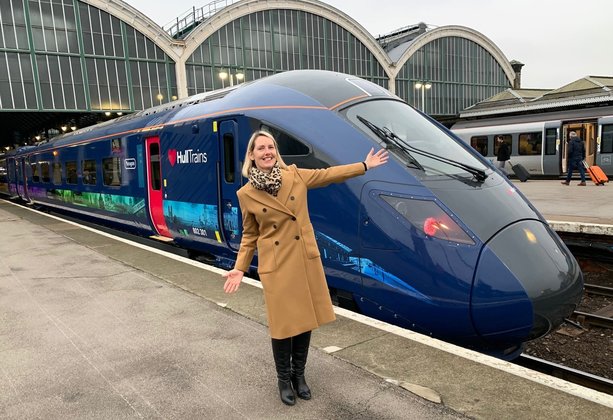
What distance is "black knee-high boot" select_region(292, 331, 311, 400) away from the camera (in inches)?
110

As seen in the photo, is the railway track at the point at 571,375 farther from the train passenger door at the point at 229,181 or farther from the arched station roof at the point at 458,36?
the arched station roof at the point at 458,36

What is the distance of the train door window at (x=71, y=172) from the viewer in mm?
11992

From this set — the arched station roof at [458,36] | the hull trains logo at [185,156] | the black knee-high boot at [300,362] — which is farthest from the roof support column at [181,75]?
the black knee-high boot at [300,362]

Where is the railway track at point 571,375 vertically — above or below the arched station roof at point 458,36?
below

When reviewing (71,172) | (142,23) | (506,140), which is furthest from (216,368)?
(142,23)

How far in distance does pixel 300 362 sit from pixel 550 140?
18783 millimetres

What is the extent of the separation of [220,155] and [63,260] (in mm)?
3454

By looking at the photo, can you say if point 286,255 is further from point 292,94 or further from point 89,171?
point 89,171

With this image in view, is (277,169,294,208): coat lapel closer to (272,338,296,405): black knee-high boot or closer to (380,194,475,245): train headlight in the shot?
(272,338,296,405): black knee-high boot

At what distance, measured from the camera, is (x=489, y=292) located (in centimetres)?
343

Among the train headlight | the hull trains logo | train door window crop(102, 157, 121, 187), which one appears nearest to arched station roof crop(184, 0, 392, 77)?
train door window crop(102, 157, 121, 187)

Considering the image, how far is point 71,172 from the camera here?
12.3m

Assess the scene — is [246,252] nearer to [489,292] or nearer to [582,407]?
[489,292]

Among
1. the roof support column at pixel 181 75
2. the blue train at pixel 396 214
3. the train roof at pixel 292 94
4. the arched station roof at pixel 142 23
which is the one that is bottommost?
the blue train at pixel 396 214
